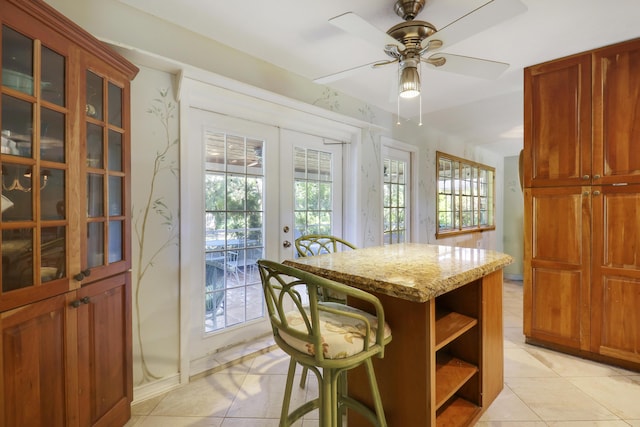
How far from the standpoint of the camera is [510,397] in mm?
1787

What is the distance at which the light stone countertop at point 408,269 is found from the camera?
40.5 inches

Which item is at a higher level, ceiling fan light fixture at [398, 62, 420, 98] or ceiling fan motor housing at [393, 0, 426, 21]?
ceiling fan motor housing at [393, 0, 426, 21]

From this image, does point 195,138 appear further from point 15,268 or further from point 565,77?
point 565,77

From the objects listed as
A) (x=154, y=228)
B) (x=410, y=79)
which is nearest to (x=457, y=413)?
(x=410, y=79)

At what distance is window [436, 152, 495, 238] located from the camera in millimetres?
4371

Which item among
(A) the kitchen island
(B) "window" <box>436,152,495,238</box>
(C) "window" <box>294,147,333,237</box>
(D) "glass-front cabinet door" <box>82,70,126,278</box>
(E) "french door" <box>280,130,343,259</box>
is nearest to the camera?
(A) the kitchen island

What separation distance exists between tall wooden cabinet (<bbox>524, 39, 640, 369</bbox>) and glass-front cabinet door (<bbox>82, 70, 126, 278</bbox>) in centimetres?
289

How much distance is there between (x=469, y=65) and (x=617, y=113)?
133 cm

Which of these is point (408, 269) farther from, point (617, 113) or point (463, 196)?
point (463, 196)

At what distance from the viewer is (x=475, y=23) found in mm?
1255

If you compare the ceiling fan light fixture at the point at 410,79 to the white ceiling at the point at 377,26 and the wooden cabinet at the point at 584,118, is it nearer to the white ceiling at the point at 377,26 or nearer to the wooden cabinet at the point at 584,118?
the white ceiling at the point at 377,26

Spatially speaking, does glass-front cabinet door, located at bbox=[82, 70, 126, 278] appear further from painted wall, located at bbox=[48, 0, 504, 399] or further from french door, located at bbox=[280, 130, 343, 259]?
french door, located at bbox=[280, 130, 343, 259]

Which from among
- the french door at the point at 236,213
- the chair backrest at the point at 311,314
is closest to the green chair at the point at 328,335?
the chair backrest at the point at 311,314

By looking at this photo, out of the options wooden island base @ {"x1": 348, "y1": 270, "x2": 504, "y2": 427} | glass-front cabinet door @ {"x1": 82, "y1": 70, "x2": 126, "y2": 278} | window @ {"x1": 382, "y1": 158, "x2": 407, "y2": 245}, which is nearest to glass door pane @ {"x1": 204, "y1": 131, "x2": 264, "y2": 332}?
glass-front cabinet door @ {"x1": 82, "y1": 70, "x2": 126, "y2": 278}
